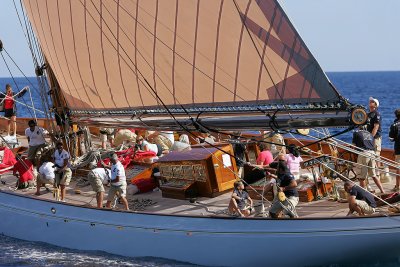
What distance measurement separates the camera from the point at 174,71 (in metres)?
14.4

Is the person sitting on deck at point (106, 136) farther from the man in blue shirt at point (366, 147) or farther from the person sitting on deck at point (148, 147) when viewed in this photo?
the man in blue shirt at point (366, 147)

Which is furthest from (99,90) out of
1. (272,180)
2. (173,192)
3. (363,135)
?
(363,135)

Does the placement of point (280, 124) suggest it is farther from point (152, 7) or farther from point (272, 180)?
point (152, 7)

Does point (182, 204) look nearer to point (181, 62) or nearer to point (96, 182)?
point (96, 182)

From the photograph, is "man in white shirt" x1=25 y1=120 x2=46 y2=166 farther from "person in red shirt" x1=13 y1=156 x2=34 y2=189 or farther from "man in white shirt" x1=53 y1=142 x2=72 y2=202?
"man in white shirt" x1=53 y1=142 x2=72 y2=202

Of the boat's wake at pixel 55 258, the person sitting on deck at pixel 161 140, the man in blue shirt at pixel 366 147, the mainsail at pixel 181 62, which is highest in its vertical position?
the mainsail at pixel 181 62

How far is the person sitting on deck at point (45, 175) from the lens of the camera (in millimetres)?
17312

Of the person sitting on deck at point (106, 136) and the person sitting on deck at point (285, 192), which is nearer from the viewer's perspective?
the person sitting on deck at point (285, 192)

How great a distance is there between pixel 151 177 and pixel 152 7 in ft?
14.5

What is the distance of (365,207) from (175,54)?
14.4 ft

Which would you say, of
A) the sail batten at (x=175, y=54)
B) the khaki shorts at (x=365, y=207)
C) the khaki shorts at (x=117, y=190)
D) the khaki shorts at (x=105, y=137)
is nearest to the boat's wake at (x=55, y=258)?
the khaki shorts at (x=117, y=190)

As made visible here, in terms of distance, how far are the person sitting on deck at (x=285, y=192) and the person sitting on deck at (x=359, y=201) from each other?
1013mm

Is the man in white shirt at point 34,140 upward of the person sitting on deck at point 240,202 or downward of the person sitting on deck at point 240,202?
upward

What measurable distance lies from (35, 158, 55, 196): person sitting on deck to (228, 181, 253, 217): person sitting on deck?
4.89m
